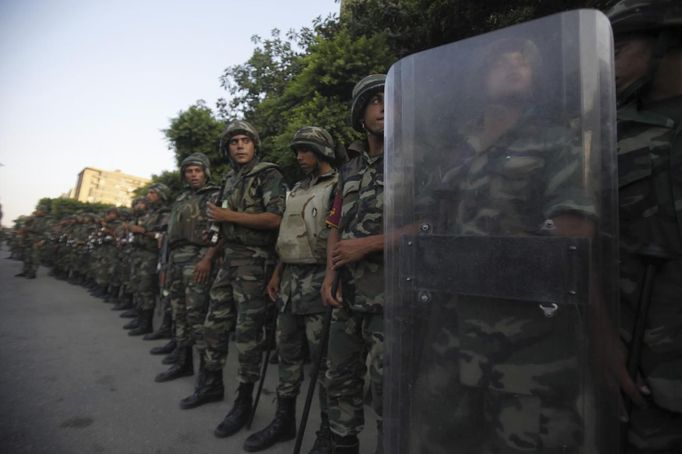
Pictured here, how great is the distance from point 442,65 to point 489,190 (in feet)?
1.26

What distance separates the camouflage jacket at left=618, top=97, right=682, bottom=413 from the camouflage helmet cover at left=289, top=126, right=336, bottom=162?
176cm

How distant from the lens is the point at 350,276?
1777 millimetres

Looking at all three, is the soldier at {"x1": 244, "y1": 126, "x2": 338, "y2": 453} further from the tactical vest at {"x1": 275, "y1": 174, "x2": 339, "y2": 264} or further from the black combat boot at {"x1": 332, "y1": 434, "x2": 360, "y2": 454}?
the black combat boot at {"x1": 332, "y1": 434, "x2": 360, "y2": 454}

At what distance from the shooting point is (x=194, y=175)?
3.86m

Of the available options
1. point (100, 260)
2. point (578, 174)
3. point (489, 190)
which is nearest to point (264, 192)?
point (489, 190)

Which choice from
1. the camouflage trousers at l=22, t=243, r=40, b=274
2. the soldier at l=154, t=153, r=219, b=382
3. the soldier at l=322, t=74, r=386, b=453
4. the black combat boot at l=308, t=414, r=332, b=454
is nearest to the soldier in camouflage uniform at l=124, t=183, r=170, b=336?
the soldier at l=154, t=153, r=219, b=382

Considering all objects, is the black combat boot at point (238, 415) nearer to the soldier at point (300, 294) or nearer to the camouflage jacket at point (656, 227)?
the soldier at point (300, 294)

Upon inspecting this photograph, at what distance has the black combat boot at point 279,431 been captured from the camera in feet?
7.04

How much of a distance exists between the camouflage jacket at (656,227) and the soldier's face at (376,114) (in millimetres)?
1021

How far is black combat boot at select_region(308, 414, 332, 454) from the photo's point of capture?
204 cm

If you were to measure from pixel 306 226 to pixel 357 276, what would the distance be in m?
0.70

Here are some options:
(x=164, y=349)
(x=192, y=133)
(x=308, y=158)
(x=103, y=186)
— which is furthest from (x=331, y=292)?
(x=103, y=186)

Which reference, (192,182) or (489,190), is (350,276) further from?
(192,182)

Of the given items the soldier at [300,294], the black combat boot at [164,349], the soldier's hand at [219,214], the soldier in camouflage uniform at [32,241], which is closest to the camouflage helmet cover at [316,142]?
the soldier at [300,294]
